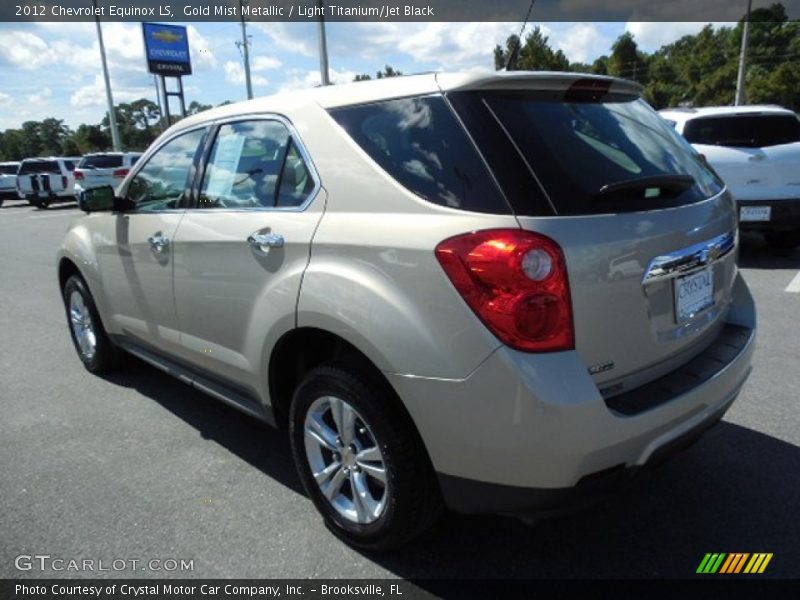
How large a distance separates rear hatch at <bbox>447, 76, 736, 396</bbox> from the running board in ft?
5.04

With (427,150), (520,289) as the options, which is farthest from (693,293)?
(427,150)

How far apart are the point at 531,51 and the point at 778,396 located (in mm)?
53129

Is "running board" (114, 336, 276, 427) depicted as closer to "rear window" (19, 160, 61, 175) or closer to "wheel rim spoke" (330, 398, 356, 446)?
"wheel rim spoke" (330, 398, 356, 446)

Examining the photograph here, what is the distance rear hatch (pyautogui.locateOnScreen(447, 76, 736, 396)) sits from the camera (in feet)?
6.49

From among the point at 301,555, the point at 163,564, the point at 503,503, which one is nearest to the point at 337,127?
the point at 503,503

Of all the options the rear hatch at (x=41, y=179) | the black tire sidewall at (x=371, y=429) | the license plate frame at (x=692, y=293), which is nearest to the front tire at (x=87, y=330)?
the black tire sidewall at (x=371, y=429)

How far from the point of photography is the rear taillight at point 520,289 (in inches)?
74.9

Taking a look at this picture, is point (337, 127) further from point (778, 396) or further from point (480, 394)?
point (778, 396)

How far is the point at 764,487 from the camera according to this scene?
9.04ft

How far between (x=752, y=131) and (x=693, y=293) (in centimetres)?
608

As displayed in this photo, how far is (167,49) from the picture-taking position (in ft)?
131

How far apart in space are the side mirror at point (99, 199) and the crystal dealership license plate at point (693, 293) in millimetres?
3181

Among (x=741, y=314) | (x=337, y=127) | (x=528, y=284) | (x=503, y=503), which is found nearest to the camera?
(x=528, y=284)

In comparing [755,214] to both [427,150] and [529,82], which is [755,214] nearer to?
[529,82]
